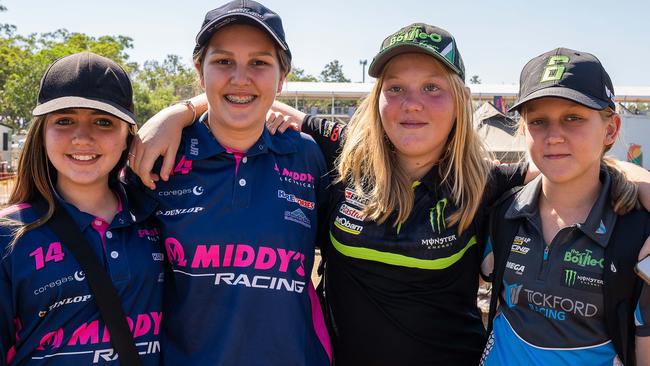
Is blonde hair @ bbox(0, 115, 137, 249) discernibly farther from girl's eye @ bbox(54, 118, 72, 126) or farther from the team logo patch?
the team logo patch

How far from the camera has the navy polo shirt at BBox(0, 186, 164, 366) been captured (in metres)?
2.17

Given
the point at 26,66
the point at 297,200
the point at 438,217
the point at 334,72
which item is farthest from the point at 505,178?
the point at 334,72

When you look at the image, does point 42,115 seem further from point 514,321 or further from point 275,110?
point 514,321

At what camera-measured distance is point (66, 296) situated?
2.25 metres

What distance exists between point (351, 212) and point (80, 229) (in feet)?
4.50

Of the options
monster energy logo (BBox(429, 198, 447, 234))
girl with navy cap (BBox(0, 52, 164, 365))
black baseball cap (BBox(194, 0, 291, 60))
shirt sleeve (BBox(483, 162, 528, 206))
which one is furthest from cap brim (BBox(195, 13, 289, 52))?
shirt sleeve (BBox(483, 162, 528, 206))

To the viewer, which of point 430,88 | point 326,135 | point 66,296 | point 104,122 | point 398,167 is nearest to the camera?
point 66,296

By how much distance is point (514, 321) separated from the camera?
2.53 m

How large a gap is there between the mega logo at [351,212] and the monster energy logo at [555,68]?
1.14 m

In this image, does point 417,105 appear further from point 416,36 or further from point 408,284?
point 408,284

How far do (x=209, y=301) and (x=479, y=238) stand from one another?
1.50m

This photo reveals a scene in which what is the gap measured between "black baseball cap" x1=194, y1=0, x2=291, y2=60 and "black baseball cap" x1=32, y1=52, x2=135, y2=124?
48 cm

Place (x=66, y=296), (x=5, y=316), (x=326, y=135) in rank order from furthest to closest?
(x=326, y=135) < (x=66, y=296) < (x=5, y=316)

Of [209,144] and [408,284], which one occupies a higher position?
[209,144]
